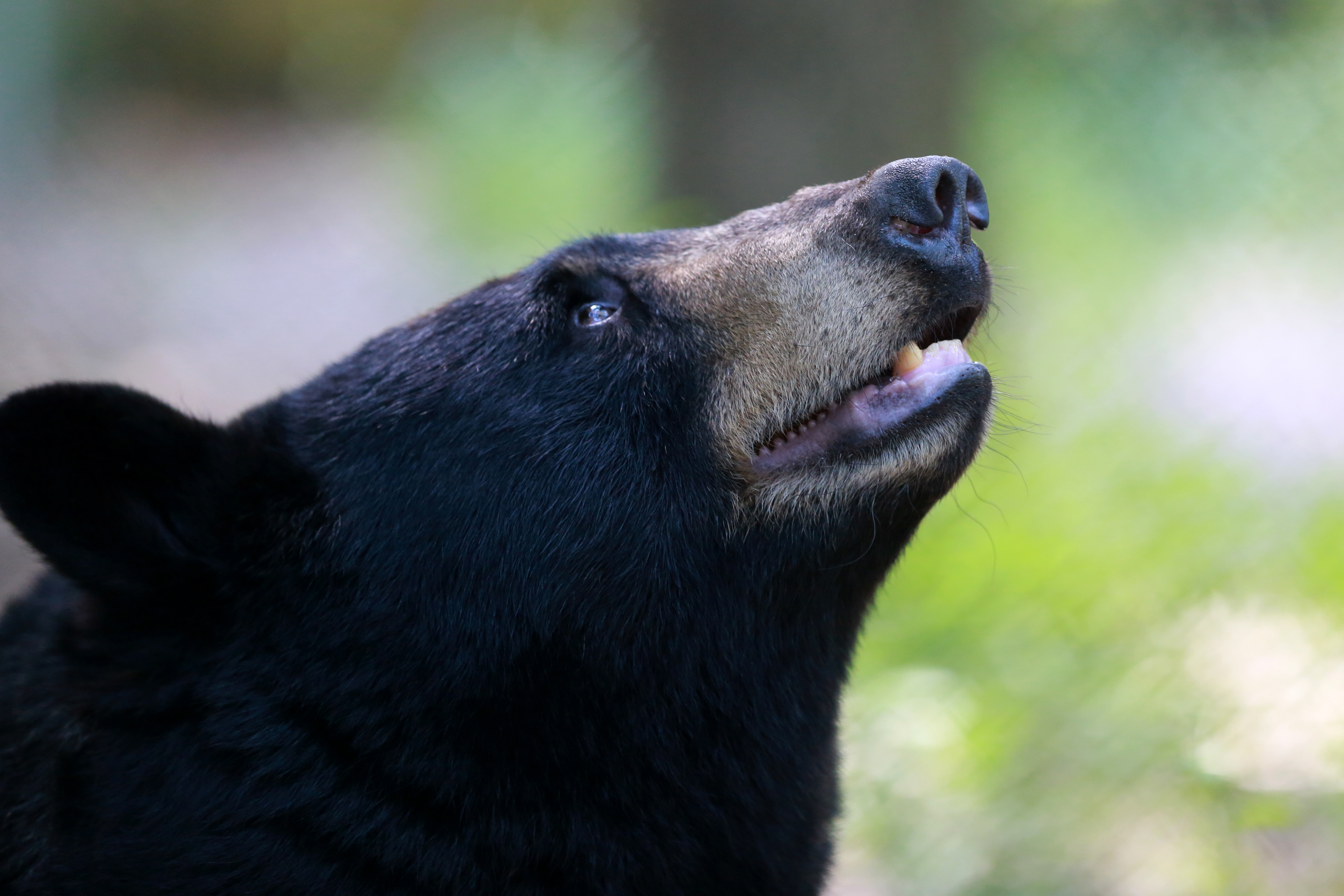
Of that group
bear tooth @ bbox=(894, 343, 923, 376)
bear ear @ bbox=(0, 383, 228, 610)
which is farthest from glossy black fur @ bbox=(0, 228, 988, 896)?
bear tooth @ bbox=(894, 343, 923, 376)

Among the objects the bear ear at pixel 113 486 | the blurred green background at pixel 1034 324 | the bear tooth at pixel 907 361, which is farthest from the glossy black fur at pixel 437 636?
the blurred green background at pixel 1034 324

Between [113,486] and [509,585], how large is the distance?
2.60 feet

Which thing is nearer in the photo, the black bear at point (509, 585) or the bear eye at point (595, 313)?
the black bear at point (509, 585)

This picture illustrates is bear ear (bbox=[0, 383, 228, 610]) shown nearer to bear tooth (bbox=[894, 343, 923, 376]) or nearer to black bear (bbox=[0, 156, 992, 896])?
black bear (bbox=[0, 156, 992, 896])

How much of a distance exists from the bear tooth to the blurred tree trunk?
13.5 feet

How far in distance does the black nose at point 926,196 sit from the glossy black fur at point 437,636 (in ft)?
1.09

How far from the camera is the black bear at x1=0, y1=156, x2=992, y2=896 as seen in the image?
2.30 metres

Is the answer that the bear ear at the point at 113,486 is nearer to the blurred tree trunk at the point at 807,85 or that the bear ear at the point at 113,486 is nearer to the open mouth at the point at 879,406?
the open mouth at the point at 879,406

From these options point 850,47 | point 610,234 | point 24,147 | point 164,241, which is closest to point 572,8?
point 850,47

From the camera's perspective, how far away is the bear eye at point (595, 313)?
2637 mm

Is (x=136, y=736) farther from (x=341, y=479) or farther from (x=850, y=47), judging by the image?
(x=850, y=47)

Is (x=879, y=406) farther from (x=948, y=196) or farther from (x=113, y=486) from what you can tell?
(x=113, y=486)

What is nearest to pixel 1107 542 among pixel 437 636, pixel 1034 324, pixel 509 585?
pixel 1034 324

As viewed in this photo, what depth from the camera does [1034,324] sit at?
6352 mm
